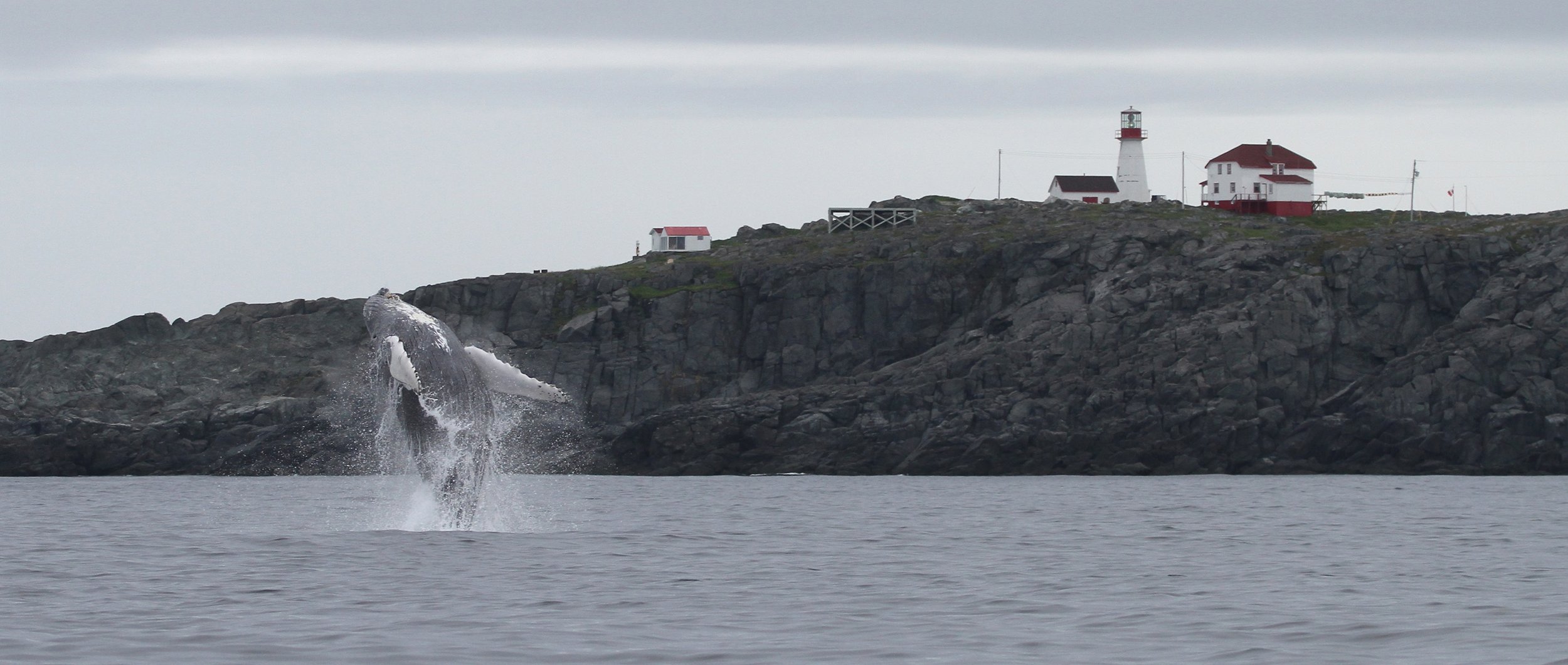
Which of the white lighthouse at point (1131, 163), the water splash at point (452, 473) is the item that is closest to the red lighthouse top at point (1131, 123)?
the white lighthouse at point (1131, 163)

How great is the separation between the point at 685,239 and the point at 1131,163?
39.9 metres

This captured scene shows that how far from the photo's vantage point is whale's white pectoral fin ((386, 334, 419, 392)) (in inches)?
1238

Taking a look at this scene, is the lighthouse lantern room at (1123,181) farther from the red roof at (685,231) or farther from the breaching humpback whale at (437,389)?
the breaching humpback whale at (437,389)

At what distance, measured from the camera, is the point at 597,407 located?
404ft

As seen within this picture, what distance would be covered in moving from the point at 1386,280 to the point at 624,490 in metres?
61.6

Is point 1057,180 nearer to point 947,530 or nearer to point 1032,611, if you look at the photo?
point 947,530

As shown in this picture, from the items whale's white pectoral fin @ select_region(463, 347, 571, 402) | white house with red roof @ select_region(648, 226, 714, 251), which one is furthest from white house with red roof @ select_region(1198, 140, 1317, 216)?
whale's white pectoral fin @ select_region(463, 347, 571, 402)

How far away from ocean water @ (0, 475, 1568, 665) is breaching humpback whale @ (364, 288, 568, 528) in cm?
220

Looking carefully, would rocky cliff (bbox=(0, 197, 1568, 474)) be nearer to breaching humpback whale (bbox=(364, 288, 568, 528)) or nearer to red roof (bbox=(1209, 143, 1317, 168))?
red roof (bbox=(1209, 143, 1317, 168))

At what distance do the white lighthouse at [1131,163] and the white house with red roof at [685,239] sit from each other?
35688 mm

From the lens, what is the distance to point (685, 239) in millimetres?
150375

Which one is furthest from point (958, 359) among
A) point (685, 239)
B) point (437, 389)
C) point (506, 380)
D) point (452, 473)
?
point (437, 389)

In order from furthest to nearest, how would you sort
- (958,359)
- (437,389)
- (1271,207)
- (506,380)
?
(1271,207) → (958,359) → (506,380) → (437,389)

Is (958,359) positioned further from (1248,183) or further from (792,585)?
Answer: (792,585)
